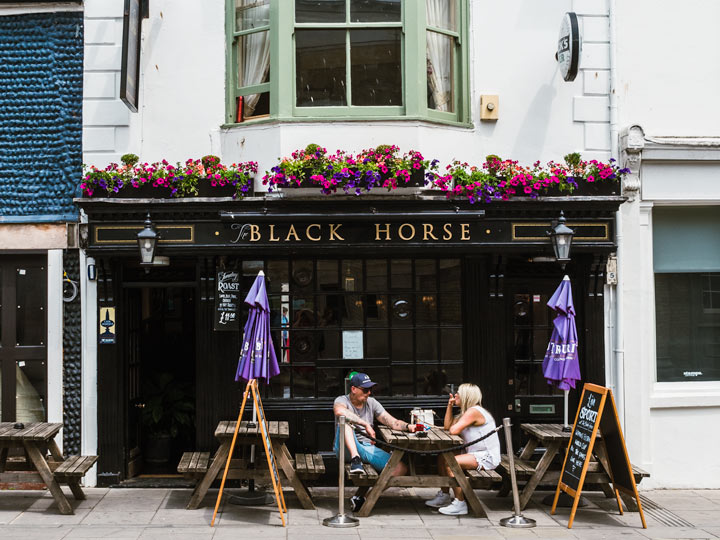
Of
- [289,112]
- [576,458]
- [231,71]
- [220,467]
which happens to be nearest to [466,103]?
[289,112]

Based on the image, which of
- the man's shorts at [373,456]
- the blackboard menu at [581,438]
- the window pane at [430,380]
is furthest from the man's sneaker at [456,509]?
the window pane at [430,380]

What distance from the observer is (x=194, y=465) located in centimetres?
910

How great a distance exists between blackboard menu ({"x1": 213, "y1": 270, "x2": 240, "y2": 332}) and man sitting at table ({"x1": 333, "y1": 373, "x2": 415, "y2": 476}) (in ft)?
5.12

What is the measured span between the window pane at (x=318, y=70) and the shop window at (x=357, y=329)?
1952 millimetres

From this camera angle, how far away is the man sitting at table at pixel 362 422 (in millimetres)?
9055

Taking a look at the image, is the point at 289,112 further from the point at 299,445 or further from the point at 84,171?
the point at 299,445

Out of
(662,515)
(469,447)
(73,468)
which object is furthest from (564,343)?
(73,468)

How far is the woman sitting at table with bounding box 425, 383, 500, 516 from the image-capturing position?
9.03 meters

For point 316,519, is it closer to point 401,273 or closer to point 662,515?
point 401,273

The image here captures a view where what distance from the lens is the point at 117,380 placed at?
10.1 metres

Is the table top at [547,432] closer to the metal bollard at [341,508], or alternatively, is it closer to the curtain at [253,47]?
the metal bollard at [341,508]

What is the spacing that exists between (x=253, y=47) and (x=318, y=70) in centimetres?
88

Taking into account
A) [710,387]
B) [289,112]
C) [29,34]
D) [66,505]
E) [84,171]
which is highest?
[29,34]

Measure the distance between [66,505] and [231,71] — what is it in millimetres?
5248
